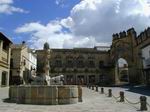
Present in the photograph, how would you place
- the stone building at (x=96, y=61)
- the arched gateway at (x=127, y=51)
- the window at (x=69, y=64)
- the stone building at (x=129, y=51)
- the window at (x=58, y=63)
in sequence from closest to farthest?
the stone building at (x=129, y=51) → the arched gateway at (x=127, y=51) → the stone building at (x=96, y=61) → the window at (x=58, y=63) → the window at (x=69, y=64)

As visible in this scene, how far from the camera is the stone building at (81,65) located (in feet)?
199

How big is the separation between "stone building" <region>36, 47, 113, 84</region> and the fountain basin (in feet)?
144

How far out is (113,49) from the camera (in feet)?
194

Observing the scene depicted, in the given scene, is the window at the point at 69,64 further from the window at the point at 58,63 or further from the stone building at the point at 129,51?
the stone building at the point at 129,51

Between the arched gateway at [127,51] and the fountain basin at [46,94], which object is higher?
the arched gateway at [127,51]

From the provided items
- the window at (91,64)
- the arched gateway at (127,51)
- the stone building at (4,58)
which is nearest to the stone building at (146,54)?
the arched gateway at (127,51)

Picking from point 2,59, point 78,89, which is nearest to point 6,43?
point 2,59

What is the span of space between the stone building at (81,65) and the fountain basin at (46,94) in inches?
1722

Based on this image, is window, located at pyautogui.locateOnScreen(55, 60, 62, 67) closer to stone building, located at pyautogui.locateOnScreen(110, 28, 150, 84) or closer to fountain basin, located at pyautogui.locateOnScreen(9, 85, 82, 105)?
stone building, located at pyautogui.locateOnScreen(110, 28, 150, 84)

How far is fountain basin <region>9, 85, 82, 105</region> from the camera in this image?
15480 millimetres

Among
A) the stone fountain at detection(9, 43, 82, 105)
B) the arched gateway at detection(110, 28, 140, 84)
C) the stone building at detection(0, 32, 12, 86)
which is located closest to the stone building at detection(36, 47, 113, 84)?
the arched gateway at detection(110, 28, 140, 84)

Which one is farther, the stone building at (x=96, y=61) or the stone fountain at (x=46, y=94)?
the stone building at (x=96, y=61)

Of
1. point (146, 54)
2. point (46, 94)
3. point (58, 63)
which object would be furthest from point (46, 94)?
point (58, 63)

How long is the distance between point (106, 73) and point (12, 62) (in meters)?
23.5
